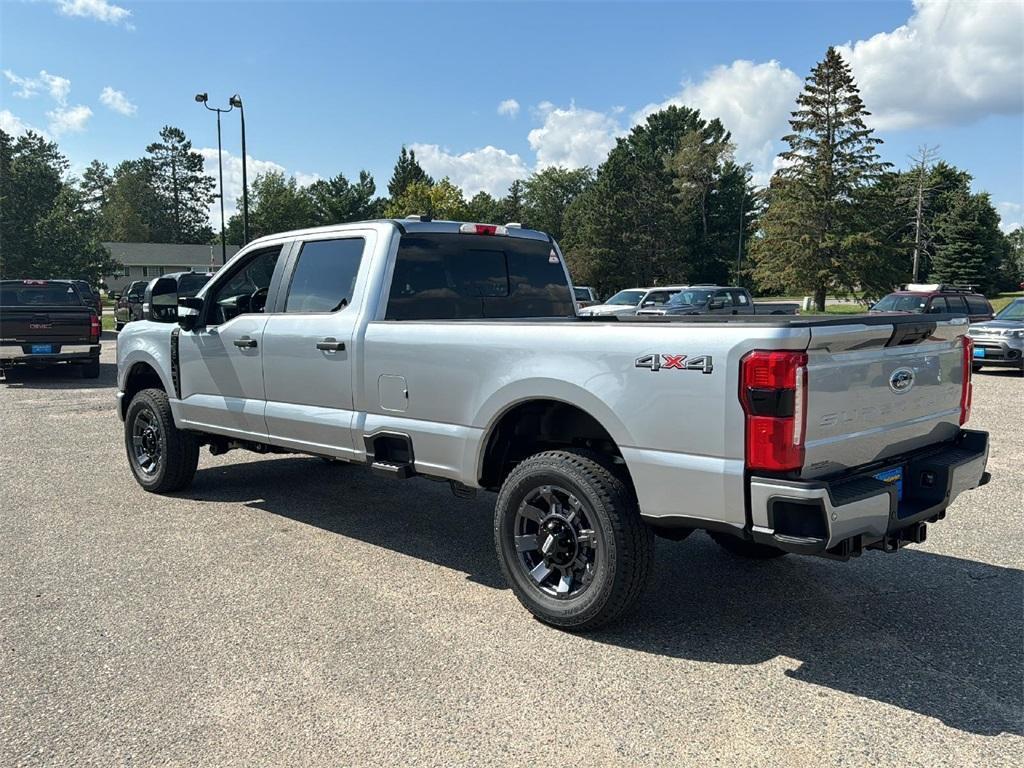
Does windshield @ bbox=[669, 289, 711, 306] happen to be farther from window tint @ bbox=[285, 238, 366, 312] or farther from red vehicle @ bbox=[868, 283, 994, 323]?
window tint @ bbox=[285, 238, 366, 312]

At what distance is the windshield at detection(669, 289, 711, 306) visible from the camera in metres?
23.7

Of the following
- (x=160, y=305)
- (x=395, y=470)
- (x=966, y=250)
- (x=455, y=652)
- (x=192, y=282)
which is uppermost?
(x=966, y=250)

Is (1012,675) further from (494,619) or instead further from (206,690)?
(206,690)

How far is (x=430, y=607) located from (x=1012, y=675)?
2.74 meters

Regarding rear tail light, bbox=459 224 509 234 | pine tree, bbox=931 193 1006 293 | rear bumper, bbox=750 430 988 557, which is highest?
pine tree, bbox=931 193 1006 293

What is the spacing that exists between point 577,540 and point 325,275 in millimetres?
2533

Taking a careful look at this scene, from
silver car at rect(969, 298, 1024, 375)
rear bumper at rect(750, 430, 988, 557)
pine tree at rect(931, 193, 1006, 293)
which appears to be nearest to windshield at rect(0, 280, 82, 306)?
rear bumper at rect(750, 430, 988, 557)

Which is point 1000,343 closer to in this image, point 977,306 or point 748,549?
point 977,306

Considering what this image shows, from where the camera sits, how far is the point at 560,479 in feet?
12.7

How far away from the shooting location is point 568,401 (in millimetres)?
3811

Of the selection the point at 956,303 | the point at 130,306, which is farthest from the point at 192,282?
the point at 956,303

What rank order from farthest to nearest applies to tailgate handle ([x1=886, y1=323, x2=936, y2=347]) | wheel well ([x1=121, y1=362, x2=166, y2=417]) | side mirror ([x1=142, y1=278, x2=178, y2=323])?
wheel well ([x1=121, y1=362, x2=166, y2=417]) < side mirror ([x1=142, y1=278, x2=178, y2=323]) < tailgate handle ([x1=886, y1=323, x2=936, y2=347])

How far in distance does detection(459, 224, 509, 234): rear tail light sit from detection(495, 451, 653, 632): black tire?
1.94 meters

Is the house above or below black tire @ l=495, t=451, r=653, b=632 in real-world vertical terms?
above
